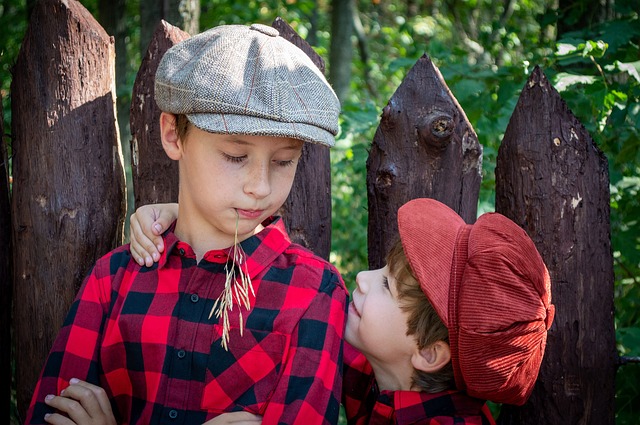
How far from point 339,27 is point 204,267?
7.23 m

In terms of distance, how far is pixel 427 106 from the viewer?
2.72 m

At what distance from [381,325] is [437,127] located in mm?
846

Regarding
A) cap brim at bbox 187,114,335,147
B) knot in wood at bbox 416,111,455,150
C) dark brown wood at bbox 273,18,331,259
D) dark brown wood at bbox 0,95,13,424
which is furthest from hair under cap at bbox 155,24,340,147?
dark brown wood at bbox 0,95,13,424

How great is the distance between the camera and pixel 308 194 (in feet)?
9.66

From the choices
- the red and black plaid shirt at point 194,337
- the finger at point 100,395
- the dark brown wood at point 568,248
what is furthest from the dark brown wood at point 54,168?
the dark brown wood at point 568,248

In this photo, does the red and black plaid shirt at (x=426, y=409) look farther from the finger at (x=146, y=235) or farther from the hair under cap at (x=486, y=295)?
the finger at (x=146, y=235)

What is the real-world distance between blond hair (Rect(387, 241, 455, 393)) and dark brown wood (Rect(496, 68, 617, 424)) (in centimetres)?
58

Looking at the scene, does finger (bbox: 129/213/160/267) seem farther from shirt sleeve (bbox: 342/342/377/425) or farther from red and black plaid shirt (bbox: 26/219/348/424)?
shirt sleeve (bbox: 342/342/377/425)

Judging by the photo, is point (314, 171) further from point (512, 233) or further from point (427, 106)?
point (512, 233)

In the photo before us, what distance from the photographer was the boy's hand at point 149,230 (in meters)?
2.33

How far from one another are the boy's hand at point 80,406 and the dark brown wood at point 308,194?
103 centimetres

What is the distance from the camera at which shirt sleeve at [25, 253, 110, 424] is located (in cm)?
222

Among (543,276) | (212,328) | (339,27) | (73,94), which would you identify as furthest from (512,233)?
(339,27)

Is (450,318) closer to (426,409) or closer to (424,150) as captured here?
(426,409)
